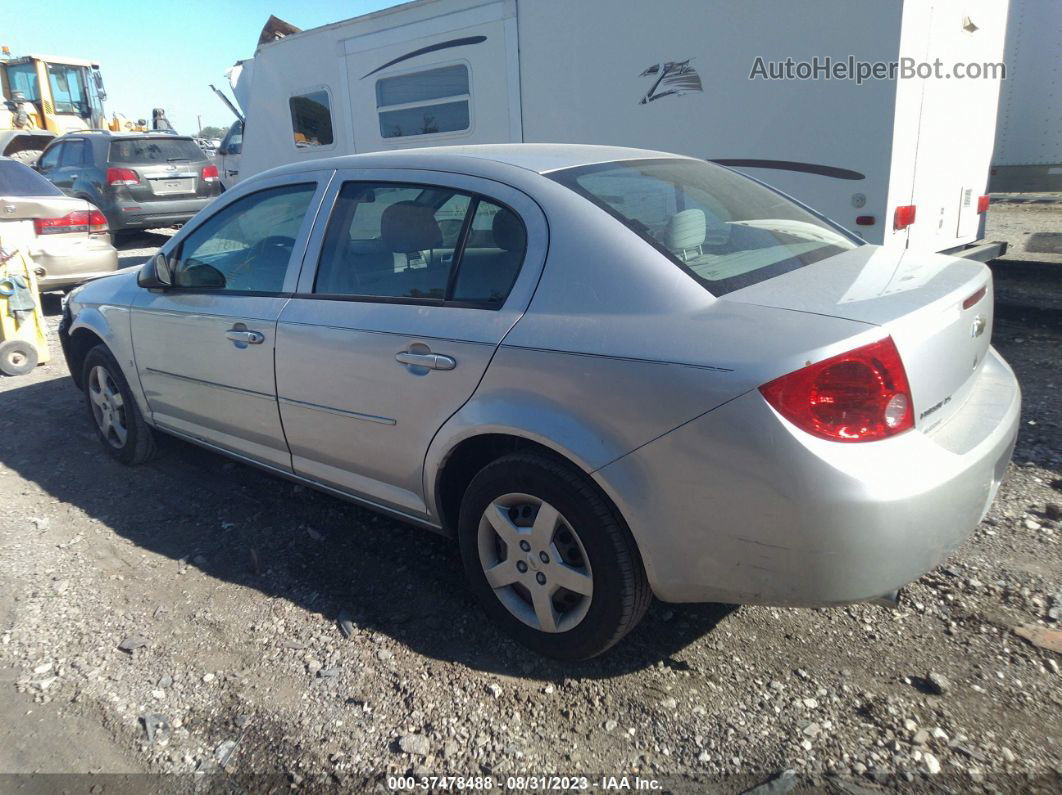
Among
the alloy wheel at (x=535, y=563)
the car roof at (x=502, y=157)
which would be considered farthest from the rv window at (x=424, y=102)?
the alloy wheel at (x=535, y=563)

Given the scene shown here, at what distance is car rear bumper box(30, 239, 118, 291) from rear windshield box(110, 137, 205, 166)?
13.4 feet

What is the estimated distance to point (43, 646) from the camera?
2918 millimetres

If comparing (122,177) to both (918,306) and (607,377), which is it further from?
(918,306)

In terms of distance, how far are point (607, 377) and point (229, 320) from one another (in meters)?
1.99

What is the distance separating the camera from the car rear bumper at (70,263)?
791cm

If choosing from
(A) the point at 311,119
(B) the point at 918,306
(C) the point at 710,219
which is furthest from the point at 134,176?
(B) the point at 918,306

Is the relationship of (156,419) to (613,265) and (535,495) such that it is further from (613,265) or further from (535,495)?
(613,265)

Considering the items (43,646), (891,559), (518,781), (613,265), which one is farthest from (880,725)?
(43,646)

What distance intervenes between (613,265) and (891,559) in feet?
3.75

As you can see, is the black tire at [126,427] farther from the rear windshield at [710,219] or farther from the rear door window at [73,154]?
the rear door window at [73,154]

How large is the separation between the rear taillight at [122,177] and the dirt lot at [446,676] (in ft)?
30.7

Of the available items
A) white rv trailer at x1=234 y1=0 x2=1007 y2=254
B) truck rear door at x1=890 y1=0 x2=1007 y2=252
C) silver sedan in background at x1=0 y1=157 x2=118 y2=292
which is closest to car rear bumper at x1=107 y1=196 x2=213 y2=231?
silver sedan in background at x1=0 y1=157 x2=118 y2=292

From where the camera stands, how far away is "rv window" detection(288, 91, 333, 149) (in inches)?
339

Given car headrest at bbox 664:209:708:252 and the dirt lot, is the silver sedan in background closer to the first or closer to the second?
the dirt lot
